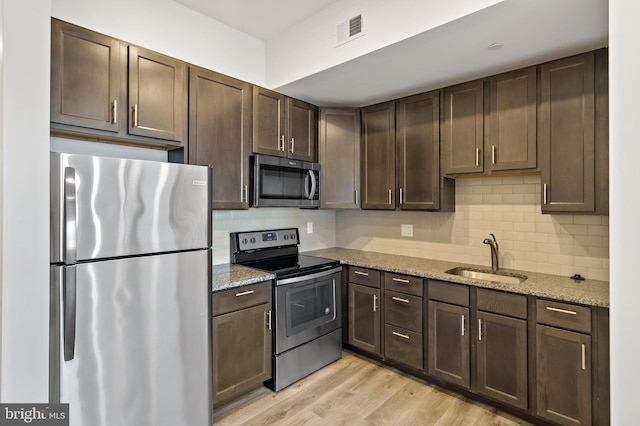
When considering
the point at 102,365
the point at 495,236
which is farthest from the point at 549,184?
the point at 102,365

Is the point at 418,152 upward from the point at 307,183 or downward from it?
upward

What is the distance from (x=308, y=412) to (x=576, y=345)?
67.8 inches

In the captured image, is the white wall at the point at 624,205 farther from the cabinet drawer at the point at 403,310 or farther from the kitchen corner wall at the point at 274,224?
the kitchen corner wall at the point at 274,224

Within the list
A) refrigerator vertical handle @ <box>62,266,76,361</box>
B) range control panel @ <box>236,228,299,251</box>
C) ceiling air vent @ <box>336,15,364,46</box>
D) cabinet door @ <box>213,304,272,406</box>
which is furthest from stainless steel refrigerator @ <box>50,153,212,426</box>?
ceiling air vent @ <box>336,15,364,46</box>

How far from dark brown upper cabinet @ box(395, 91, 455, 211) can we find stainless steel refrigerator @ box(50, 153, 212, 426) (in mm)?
1767

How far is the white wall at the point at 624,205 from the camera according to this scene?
3.80ft

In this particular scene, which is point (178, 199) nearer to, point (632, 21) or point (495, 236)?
point (632, 21)

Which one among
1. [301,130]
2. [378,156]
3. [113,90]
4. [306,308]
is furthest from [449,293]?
[113,90]

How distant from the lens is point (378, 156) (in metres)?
3.26

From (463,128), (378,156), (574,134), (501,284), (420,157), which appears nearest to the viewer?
(574,134)

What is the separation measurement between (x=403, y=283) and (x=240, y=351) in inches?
53.1

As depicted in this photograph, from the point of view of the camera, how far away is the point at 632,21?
115cm

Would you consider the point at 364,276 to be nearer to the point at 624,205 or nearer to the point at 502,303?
the point at 502,303

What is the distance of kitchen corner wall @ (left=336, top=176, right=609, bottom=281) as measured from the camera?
2.38 metres
